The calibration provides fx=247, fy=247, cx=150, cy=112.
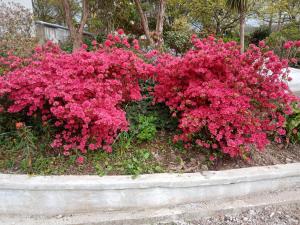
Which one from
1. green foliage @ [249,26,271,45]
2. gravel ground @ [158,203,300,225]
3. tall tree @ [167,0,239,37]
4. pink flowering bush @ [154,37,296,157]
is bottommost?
gravel ground @ [158,203,300,225]

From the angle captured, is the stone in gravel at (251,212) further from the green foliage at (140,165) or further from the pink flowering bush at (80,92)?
the pink flowering bush at (80,92)

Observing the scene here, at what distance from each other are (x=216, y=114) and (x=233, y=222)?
871 millimetres

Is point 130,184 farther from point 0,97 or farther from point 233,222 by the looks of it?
point 0,97

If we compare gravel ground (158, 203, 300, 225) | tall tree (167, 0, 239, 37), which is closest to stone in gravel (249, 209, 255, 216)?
gravel ground (158, 203, 300, 225)

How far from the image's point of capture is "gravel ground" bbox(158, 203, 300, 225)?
1952mm

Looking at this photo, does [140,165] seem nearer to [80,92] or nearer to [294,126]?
[80,92]

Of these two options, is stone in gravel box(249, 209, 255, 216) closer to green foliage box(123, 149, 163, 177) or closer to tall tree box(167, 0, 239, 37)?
green foliage box(123, 149, 163, 177)

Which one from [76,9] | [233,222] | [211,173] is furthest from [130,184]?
[76,9]

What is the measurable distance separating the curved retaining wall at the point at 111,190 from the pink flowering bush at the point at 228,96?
0.94 ft

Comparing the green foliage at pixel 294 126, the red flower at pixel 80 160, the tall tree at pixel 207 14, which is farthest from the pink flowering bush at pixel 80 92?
the tall tree at pixel 207 14

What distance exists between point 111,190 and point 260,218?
121 centimetres

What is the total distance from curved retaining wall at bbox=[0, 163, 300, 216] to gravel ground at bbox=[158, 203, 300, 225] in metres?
0.16

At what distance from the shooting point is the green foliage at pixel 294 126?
2.54m

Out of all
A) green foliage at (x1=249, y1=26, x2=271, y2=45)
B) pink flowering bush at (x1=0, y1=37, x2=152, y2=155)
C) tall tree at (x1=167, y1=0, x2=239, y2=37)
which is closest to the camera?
pink flowering bush at (x1=0, y1=37, x2=152, y2=155)
